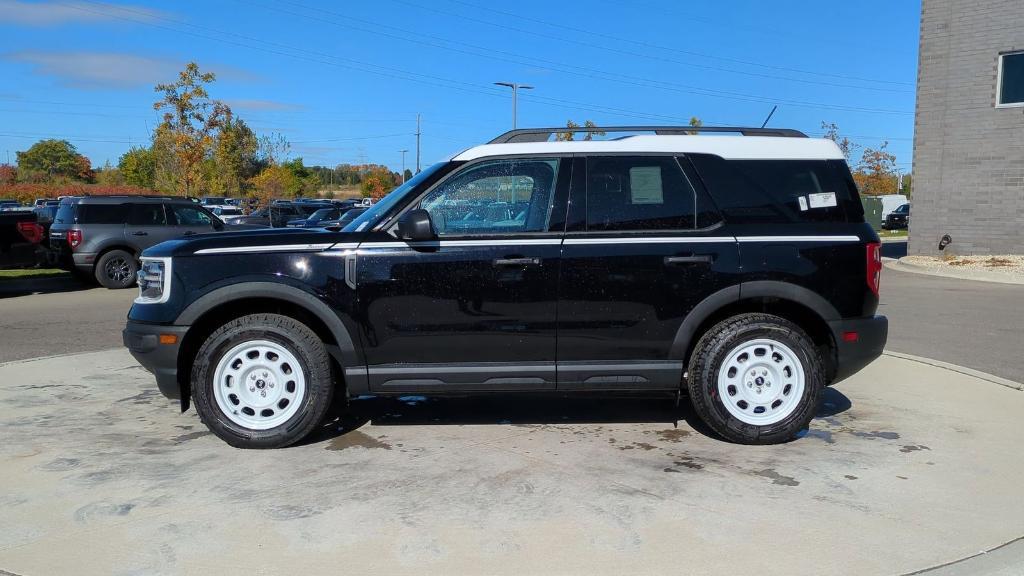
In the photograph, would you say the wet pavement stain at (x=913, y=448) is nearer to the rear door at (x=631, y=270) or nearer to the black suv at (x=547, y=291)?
the black suv at (x=547, y=291)

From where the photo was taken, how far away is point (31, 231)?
14.1 meters

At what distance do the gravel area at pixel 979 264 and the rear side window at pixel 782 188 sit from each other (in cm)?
1341

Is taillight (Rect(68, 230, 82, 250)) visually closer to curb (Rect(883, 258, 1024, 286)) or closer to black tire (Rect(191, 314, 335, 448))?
black tire (Rect(191, 314, 335, 448))

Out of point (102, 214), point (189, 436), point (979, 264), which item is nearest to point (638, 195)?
point (189, 436)

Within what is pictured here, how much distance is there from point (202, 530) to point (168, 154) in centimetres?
2949

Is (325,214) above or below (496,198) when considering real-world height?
above

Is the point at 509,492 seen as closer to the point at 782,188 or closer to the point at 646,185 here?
the point at 646,185

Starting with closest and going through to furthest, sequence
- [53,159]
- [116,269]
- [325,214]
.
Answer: [116,269] < [325,214] < [53,159]

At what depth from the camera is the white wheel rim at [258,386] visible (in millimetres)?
5012

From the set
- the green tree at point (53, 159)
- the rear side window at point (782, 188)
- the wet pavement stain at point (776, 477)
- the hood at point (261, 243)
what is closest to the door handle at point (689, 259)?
the rear side window at point (782, 188)

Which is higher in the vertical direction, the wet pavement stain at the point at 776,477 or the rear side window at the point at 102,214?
the rear side window at the point at 102,214

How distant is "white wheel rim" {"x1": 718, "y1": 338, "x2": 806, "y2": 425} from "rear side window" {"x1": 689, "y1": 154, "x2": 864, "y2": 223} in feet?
2.89

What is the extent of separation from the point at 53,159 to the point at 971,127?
90.1 metres

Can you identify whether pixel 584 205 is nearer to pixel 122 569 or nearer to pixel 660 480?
pixel 660 480
